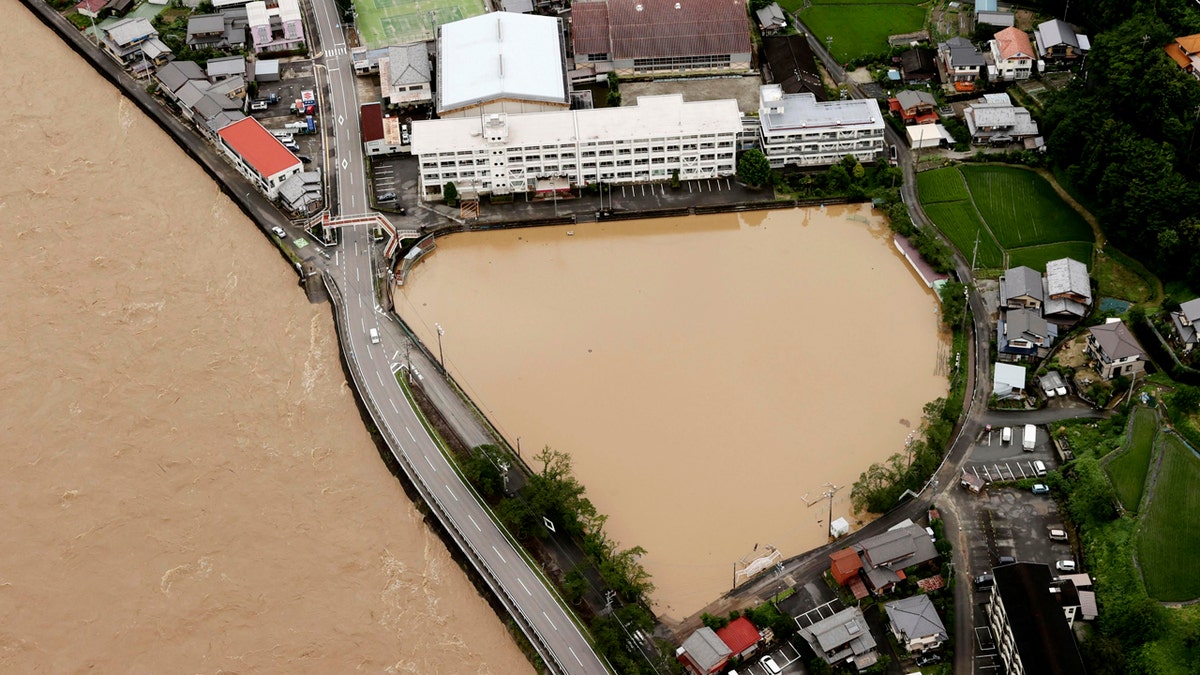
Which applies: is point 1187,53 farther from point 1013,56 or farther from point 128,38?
point 128,38

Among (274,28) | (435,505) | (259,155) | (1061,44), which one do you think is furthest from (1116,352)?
(274,28)

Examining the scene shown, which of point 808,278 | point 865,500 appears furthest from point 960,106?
point 865,500

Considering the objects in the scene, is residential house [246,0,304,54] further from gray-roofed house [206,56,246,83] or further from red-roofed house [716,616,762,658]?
red-roofed house [716,616,762,658]

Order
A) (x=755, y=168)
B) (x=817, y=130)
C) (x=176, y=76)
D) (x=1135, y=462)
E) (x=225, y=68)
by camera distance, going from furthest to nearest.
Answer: (x=225, y=68) → (x=176, y=76) → (x=817, y=130) → (x=755, y=168) → (x=1135, y=462)

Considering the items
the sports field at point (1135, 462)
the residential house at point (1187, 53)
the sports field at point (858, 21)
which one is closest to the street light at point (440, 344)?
the sports field at point (1135, 462)

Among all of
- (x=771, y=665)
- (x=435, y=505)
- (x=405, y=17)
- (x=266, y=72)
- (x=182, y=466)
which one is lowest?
(x=771, y=665)

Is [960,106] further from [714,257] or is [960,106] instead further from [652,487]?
[652,487]

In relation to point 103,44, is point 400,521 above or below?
below

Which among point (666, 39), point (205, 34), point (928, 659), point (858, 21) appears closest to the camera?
point (928, 659)
